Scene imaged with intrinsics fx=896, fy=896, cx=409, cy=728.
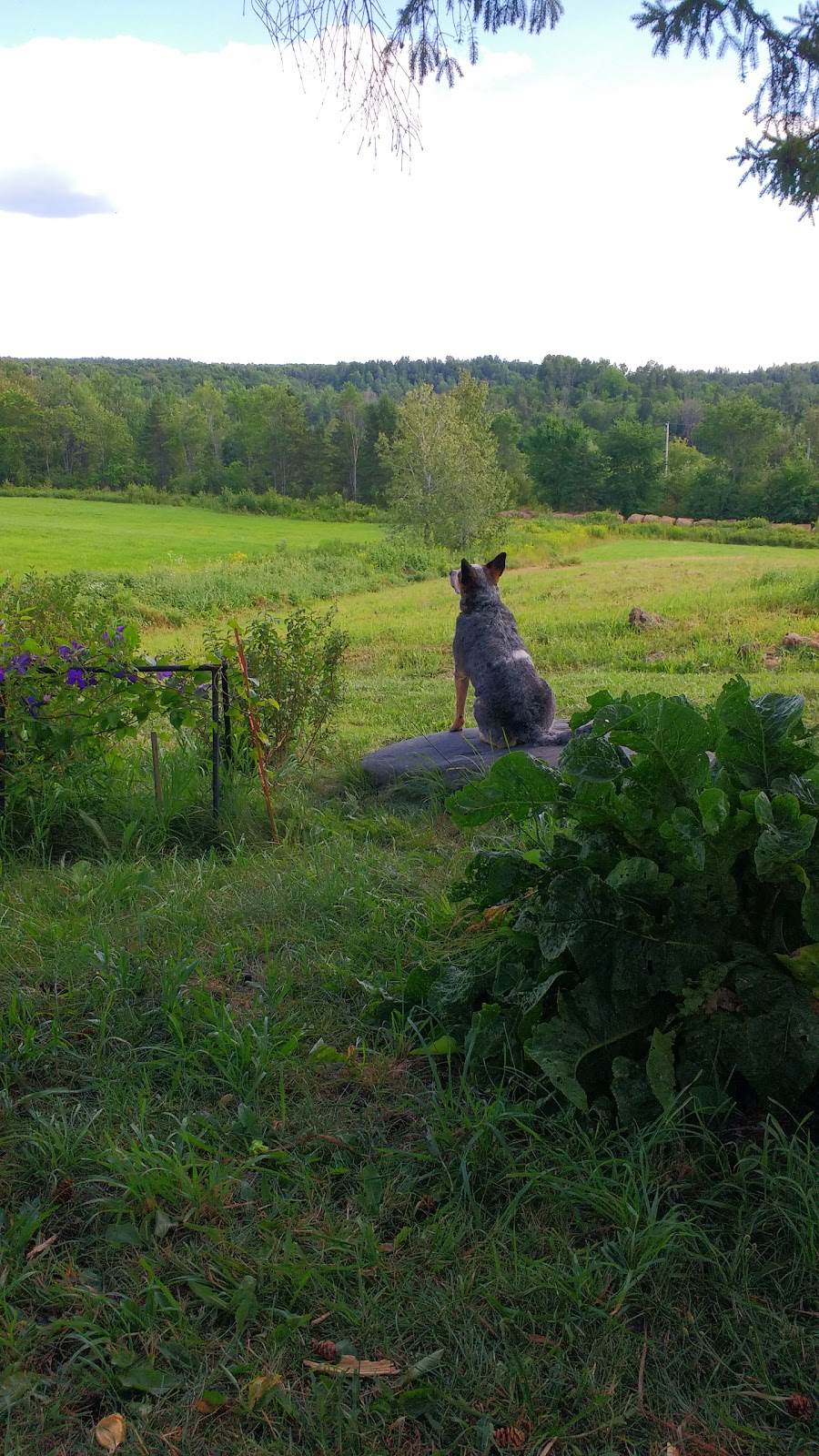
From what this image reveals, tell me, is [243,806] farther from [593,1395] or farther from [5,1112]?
[593,1395]

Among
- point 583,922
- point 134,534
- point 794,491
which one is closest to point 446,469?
point 134,534

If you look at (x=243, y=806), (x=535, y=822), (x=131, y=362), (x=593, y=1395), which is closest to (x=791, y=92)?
(x=535, y=822)

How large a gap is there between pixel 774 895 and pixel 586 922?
512 mm

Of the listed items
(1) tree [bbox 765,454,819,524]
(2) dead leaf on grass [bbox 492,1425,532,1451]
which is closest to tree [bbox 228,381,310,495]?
(1) tree [bbox 765,454,819,524]

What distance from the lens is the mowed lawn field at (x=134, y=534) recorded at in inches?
1395

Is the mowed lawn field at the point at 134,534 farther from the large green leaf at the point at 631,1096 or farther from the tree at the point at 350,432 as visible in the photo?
the large green leaf at the point at 631,1096

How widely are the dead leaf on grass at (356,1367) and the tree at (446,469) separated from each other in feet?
154

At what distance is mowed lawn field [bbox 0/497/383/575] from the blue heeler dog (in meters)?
24.9

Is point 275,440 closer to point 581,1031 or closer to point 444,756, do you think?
point 444,756

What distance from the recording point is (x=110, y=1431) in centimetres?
166

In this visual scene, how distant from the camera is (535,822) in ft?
12.8

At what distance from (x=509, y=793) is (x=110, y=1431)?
174 cm

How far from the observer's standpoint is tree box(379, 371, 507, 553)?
156 feet

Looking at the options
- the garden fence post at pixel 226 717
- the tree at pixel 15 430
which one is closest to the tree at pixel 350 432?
the tree at pixel 15 430
